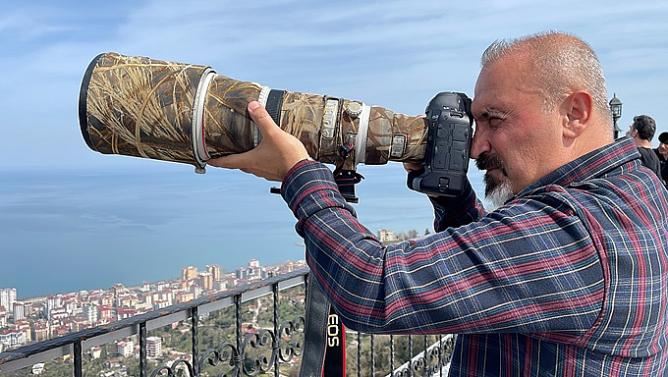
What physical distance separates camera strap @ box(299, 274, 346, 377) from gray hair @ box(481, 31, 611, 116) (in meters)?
0.60

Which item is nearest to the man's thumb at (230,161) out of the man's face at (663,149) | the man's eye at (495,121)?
the man's eye at (495,121)

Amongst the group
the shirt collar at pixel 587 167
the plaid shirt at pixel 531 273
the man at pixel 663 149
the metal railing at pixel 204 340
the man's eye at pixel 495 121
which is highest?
the man at pixel 663 149

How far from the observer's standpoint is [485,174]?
1146 mm

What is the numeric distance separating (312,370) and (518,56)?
0.80 metres

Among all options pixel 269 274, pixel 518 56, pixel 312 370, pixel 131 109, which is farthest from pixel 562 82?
pixel 269 274

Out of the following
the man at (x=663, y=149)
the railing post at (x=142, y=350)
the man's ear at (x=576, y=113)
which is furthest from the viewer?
the man at (x=663, y=149)

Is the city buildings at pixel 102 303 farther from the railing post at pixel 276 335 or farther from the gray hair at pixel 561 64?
the gray hair at pixel 561 64

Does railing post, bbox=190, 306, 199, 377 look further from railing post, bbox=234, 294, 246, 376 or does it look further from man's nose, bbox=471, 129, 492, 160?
man's nose, bbox=471, 129, 492, 160

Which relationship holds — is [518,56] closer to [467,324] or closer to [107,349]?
[467,324]

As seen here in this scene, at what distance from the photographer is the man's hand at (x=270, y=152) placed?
1.06m

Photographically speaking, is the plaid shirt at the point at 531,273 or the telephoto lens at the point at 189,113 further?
the telephoto lens at the point at 189,113

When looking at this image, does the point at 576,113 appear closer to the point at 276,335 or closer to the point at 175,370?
the point at 175,370

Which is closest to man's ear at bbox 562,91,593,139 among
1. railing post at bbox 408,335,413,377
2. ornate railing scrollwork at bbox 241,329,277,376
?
ornate railing scrollwork at bbox 241,329,277,376

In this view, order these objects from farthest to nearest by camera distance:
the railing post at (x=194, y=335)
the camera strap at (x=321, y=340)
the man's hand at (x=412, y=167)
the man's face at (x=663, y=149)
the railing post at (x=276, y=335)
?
the man's face at (x=663, y=149) → the railing post at (x=276, y=335) → the railing post at (x=194, y=335) → the camera strap at (x=321, y=340) → the man's hand at (x=412, y=167)
